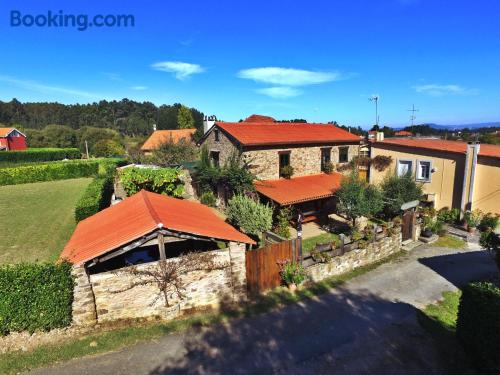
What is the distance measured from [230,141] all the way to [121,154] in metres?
54.4

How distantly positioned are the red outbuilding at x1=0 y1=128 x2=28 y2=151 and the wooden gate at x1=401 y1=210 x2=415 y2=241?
248 ft

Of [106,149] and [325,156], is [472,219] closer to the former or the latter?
[325,156]

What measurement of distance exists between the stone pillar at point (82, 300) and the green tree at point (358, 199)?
46.4 feet

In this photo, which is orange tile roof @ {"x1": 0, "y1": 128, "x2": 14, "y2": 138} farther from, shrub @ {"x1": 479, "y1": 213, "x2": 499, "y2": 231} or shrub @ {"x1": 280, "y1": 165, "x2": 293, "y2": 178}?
shrub @ {"x1": 479, "y1": 213, "x2": 499, "y2": 231}

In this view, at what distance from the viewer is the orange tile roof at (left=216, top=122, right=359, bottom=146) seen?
71.2ft

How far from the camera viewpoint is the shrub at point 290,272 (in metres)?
12.2

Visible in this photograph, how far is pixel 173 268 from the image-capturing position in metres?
9.89

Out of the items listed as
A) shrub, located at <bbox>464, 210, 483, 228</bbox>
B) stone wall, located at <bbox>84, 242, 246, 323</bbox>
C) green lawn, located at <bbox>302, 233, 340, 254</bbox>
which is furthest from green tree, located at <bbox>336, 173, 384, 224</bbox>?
stone wall, located at <bbox>84, 242, 246, 323</bbox>

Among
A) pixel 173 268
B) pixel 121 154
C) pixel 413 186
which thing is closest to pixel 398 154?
pixel 413 186

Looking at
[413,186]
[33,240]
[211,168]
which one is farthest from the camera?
[211,168]

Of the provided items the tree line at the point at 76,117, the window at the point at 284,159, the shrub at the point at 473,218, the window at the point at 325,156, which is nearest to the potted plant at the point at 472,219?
the shrub at the point at 473,218

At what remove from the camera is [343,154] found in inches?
1030

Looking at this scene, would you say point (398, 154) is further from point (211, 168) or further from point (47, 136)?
point (47, 136)

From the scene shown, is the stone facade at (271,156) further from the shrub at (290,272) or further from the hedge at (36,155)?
the hedge at (36,155)
